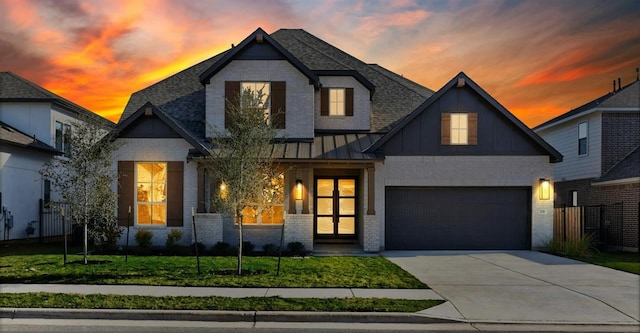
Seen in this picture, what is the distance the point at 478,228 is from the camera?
18.2 metres

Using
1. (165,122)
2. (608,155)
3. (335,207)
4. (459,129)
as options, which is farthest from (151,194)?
(608,155)

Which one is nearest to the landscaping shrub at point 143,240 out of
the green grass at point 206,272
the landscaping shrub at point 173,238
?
the landscaping shrub at point 173,238

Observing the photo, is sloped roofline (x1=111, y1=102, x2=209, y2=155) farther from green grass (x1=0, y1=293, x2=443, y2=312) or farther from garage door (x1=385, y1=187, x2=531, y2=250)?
green grass (x1=0, y1=293, x2=443, y2=312)

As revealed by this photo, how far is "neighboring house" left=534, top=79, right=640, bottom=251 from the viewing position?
19234 millimetres

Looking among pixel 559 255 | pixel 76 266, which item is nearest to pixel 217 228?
pixel 76 266

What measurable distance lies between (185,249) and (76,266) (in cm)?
406

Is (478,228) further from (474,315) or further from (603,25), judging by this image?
(474,315)

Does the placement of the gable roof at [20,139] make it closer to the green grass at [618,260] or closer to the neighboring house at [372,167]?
the neighboring house at [372,167]

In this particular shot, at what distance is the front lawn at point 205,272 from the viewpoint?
10.8 metres

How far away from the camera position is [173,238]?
16781mm

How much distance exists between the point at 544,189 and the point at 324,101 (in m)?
8.94

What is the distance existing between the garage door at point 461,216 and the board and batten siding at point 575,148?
632 cm

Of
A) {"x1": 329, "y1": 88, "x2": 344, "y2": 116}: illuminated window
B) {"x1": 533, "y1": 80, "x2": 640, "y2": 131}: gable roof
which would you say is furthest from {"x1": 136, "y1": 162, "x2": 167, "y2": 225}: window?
{"x1": 533, "y1": 80, "x2": 640, "y2": 131}: gable roof

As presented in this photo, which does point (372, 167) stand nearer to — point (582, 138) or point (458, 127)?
point (458, 127)
